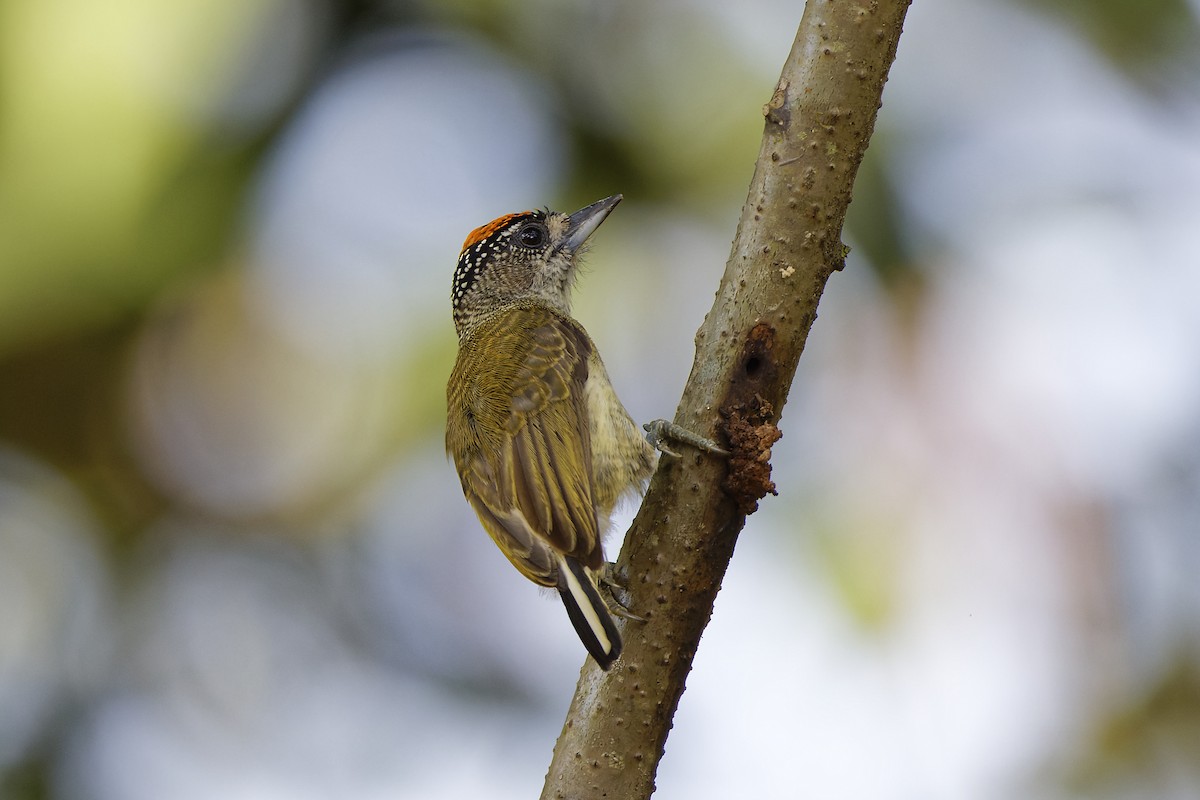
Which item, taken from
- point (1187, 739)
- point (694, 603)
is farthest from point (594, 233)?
point (1187, 739)

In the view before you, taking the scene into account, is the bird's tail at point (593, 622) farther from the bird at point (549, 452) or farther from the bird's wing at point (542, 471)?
the bird's wing at point (542, 471)

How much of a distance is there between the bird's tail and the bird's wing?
0.18 m

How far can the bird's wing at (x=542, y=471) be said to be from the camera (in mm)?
3365

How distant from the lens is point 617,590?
2.88 m

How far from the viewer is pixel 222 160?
6.62 metres

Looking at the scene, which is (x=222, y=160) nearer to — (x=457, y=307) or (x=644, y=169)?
(x=457, y=307)

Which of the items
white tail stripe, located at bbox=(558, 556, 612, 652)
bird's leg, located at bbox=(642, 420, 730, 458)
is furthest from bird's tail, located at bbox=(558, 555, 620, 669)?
bird's leg, located at bbox=(642, 420, 730, 458)

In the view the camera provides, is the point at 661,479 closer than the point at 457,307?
Yes

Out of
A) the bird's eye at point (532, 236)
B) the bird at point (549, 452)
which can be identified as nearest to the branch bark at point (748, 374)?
the bird at point (549, 452)

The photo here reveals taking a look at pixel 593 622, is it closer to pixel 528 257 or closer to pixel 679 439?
pixel 679 439

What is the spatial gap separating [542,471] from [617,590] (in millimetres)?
830

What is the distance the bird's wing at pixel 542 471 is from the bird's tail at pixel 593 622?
7.2 inches

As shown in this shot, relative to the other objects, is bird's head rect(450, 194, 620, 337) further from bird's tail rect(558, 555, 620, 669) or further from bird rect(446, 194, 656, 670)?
bird's tail rect(558, 555, 620, 669)

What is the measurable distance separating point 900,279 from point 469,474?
11.8 feet
